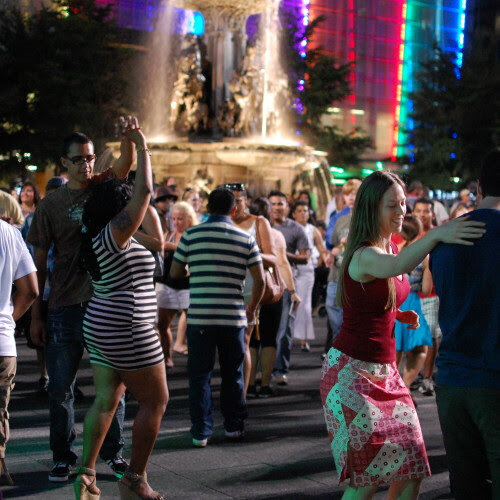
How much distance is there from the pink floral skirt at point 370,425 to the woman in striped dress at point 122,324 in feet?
4.00

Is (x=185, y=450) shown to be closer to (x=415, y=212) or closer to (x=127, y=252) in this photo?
(x=127, y=252)

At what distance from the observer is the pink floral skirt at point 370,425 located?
4723 mm

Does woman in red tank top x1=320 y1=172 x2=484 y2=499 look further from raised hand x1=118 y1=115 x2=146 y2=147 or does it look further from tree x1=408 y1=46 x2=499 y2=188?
tree x1=408 y1=46 x2=499 y2=188

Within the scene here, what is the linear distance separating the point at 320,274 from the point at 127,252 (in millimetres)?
13393

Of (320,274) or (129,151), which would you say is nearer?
(129,151)

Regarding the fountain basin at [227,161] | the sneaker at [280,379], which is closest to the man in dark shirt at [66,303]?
the sneaker at [280,379]

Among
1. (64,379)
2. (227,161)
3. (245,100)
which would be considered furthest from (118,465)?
(245,100)

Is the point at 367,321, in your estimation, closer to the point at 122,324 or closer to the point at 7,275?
the point at 122,324

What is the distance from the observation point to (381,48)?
75.2m

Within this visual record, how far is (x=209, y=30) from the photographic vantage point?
26688mm

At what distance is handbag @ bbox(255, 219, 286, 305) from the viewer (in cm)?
907

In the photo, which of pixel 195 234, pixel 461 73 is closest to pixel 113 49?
pixel 461 73

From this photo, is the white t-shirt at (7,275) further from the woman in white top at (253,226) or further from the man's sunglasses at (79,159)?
the woman in white top at (253,226)

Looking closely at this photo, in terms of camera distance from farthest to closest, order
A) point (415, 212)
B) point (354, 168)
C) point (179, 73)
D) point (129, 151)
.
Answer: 1. point (354, 168)
2. point (179, 73)
3. point (415, 212)
4. point (129, 151)
